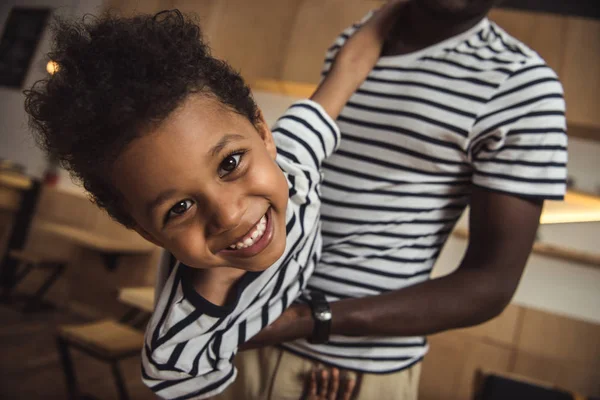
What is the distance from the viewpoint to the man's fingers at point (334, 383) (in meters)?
0.52

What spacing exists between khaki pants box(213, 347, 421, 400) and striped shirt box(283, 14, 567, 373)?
0.01 meters

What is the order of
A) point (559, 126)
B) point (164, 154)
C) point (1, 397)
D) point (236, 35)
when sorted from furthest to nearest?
point (236, 35) → point (1, 397) → point (559, 126) → point (164, 154)

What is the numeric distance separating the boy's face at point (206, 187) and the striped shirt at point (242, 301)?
0.05 metres

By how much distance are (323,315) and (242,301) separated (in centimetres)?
10

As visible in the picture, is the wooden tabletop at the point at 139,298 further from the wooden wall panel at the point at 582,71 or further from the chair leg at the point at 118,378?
the wooden wall panel at the point at 582,71

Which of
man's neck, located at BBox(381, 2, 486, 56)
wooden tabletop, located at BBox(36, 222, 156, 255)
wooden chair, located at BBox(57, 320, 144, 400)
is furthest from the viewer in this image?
wooden tabletop, located at BBox(36, 222, 156, 255)

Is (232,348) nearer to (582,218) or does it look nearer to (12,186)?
(582,218)

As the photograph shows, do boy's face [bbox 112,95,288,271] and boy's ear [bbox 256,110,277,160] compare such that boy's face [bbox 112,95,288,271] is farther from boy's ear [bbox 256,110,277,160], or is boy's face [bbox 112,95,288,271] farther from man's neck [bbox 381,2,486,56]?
man's neck [bbox 381,2,486,56]

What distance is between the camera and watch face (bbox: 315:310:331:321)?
0.48 m

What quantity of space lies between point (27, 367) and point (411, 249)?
2.30m

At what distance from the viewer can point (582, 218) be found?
0.44m

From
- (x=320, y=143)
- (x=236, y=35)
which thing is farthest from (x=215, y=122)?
(x=236, y=35)

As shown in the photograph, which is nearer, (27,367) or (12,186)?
(27,367)

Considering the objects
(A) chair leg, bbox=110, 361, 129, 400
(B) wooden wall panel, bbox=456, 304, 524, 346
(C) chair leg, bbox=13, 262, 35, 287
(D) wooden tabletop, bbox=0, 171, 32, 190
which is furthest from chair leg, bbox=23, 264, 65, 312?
(B) wooden wall panel, bbox=456, 304, 524, 346
